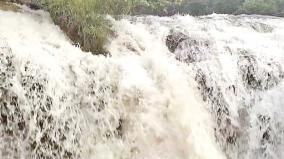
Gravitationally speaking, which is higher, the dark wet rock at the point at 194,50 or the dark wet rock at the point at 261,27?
the dark wet rock at the point at 194,50

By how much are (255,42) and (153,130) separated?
2.68 metres

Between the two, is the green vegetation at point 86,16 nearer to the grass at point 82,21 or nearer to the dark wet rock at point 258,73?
the grass at point 82,21

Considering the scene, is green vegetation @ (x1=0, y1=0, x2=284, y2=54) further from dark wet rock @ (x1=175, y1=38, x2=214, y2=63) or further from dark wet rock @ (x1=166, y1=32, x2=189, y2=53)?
dark wet rock @ (x1=175, y1=38, x2=214, y2=63)

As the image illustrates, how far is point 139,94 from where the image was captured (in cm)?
551

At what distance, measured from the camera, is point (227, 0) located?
1147cm

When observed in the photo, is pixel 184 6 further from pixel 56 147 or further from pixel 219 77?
pixel 56 147

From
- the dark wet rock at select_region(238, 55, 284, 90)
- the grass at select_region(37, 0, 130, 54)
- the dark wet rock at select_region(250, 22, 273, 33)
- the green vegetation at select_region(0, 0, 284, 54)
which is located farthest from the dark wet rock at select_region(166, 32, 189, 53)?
the dark wet rock at select_region(250, 22, 273, 33)

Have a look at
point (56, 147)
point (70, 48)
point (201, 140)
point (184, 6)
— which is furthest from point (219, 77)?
point (184, 6)

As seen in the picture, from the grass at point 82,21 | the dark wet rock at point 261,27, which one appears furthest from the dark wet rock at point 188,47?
the dark wet rock at point 261,27

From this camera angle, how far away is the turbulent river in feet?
16.2

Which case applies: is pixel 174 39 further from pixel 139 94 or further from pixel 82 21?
pixel 139 94

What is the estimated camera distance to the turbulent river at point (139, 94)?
16.2 feet

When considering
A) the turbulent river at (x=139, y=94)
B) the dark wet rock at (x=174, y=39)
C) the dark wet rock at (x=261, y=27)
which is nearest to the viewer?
the turbulent river at (x=139, y=94)

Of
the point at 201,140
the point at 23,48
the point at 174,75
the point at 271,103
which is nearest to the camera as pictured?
the point at 23,48
